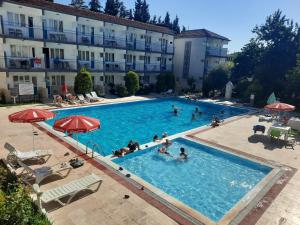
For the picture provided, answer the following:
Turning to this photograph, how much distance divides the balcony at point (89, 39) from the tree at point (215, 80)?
16266 millimetres

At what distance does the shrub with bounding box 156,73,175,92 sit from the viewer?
1436 inches

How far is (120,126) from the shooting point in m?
19.5

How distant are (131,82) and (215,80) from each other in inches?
496

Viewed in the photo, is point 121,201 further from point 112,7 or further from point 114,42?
point 112,7

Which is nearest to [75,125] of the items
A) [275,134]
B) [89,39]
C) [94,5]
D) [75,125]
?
[75,125]

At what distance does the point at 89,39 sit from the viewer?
30.5 meters

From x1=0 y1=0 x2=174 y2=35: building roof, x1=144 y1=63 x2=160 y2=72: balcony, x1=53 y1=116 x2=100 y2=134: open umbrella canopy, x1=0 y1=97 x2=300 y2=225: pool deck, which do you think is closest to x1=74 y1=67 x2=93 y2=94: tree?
x1=0 y1=0 x2=174 y2=35: building roof

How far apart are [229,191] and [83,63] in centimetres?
2489

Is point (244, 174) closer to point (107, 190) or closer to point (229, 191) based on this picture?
point (229, 191)

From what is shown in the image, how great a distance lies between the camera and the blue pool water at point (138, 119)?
16.4 metres

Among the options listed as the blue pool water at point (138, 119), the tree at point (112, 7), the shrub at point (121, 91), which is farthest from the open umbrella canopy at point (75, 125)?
the tree at point (112, 7)

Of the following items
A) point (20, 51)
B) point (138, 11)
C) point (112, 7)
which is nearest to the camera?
point (20, 51)

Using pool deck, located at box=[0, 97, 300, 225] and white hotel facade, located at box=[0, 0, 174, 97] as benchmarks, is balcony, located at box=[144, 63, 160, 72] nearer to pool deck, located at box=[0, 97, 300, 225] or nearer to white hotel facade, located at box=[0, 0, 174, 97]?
white hotel facade, located at box=[0, 0, 174, 97]

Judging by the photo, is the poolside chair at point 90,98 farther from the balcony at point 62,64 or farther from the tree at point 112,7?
the tree at point 112,7
